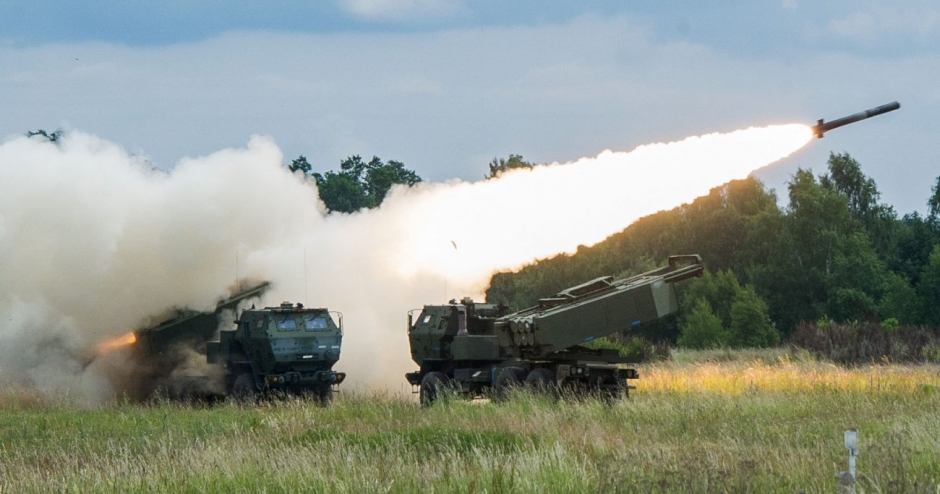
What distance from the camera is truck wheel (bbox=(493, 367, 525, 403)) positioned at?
898 inches

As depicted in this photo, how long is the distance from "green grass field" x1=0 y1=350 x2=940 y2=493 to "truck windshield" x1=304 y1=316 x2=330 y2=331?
237 centimetres

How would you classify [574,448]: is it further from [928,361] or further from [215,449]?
[928,361]

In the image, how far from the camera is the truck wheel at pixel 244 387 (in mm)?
26859

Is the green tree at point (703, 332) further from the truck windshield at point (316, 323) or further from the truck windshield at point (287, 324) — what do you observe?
the truck windshield at point (287, 324)

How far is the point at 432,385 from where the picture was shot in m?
25.2

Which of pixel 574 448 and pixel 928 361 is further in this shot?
pixel 928 361

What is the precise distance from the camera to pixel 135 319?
2956cm

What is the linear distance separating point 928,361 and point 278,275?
1783cm

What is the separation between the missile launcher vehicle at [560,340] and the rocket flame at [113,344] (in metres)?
8.70

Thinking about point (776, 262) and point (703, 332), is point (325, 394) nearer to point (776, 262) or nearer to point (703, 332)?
point (703, 332)

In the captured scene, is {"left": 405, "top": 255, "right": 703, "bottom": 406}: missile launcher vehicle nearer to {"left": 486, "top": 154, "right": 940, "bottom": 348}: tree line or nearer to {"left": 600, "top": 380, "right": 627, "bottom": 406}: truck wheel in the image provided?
{"left": 600, "top": 380, "right": 627, "bottom": 406}: truck wheel

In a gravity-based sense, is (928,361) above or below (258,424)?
below

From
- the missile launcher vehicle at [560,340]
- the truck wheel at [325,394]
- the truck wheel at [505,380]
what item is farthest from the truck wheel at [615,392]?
the truck wheel at [325,394]

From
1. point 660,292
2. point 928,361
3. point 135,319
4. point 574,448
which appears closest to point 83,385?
point 135,319
